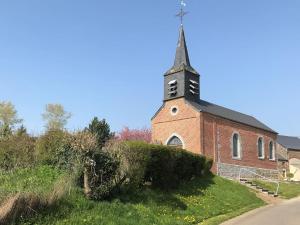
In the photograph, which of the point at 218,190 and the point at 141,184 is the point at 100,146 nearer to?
the point at 141,184

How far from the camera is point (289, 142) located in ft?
212

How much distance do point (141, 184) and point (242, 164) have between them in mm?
21763

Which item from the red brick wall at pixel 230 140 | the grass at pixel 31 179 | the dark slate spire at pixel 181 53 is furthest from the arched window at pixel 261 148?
the grass at pixel 31 179

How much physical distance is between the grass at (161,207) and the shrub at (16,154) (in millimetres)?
4298

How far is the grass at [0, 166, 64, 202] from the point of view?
1202 cm

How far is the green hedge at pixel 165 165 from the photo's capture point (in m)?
17.2

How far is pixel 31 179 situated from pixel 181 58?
25.8m

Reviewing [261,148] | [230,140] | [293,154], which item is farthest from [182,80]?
[293,154]

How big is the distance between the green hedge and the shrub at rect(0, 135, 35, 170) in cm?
404

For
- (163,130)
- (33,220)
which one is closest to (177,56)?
(163,130)

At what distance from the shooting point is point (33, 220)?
10.4 metres

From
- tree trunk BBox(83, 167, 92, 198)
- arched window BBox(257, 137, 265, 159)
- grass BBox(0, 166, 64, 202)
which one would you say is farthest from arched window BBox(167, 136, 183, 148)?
tree trunk BBox(83, 167, 92, 198)

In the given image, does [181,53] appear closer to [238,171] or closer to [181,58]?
[181,58]

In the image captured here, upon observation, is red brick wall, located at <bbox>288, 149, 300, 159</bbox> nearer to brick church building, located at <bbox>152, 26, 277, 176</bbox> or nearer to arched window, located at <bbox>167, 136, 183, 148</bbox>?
brick church building, located at <bbox>152, 26, 277, 176</bbox>
